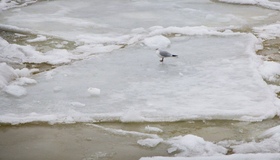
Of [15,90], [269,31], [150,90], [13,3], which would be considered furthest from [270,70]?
[13,3]

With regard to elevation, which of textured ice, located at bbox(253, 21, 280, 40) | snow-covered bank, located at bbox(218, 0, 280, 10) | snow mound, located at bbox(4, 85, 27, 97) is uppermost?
snow-covered bank, located at bbox(218, 0, 280, 10)

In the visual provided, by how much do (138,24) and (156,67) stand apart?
8.80 feet

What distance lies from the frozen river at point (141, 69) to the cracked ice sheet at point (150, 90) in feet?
0.04

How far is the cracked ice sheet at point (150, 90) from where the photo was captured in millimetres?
4227

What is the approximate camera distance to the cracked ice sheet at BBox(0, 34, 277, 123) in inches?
166

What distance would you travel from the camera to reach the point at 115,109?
435cm


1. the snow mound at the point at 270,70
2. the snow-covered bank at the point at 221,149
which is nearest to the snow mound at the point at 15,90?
the snow-covered bank at the point at 221,149

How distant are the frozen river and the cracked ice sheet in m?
0.01

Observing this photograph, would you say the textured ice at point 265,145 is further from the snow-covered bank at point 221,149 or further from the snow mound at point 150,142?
the snow mound at point 150,142

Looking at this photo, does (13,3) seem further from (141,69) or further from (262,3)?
(262,3)

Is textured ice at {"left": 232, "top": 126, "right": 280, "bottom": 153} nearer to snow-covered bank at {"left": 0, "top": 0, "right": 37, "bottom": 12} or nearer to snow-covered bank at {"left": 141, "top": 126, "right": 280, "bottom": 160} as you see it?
snow-covered bank at {"left": 141, "top": 126, "right": 280, "bottom": 160}

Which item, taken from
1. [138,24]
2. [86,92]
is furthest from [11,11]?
[86,92]

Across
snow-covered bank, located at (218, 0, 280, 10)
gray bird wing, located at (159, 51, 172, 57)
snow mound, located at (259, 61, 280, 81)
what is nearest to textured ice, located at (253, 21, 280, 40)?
snow mound, located at (259, 61, 280, 81)

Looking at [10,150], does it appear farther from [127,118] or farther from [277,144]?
[277,144]
